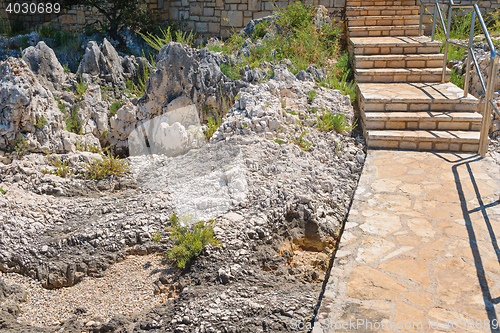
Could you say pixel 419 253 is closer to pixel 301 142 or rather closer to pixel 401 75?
pixel 301 142

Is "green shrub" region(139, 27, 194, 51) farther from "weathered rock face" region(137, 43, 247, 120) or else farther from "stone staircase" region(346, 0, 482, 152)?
"stone staircase" region(346, 0, 482, 152)

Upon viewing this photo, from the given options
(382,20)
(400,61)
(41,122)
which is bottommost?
(41,122)

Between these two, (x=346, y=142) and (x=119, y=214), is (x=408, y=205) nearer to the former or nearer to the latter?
(x=346, y=142)

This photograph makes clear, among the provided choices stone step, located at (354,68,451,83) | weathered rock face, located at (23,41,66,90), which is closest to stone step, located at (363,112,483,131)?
stone step, located at (354,68,451,83)

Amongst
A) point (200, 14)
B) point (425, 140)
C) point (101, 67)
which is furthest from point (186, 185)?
point (200, 14)

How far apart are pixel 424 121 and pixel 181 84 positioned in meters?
3.43

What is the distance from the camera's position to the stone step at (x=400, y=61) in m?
6.19

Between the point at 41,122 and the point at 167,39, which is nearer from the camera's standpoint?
the point at 41,122

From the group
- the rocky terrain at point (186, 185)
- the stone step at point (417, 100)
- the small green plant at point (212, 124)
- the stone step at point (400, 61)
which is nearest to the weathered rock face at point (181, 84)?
the rocky terrain at point (186, 185)

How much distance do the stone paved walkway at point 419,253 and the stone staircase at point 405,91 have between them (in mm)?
546

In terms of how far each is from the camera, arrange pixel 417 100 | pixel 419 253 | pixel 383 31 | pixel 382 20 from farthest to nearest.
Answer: pixel 382 20
pixel 383 31
pixel 417 100
pixel 419 253

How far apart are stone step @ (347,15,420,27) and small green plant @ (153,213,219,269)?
5.95m

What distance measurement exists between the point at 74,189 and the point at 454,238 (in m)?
3.86

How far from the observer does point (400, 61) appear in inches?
246
